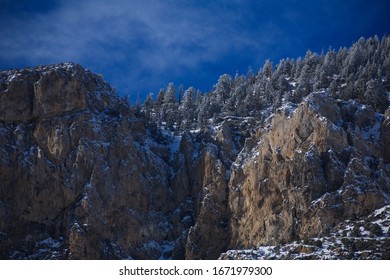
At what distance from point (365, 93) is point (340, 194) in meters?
15.7

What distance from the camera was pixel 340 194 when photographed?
2111 inches

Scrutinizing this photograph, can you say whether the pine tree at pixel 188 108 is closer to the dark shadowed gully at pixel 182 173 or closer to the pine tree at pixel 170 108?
the pine tree at pixel 170 108

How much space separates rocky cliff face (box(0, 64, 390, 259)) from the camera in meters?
55.6

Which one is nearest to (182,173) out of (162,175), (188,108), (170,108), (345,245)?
(162,175)

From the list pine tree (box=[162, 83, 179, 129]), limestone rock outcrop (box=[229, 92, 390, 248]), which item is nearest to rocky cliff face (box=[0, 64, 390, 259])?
limestone rock outcrop (box=[229, 92, 390, 248])

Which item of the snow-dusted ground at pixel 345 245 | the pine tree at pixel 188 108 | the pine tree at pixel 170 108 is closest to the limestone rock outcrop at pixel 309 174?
the snow-dusted ground at pixel 345 245

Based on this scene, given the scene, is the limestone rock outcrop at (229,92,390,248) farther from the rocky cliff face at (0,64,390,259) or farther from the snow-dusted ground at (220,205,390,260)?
the snow-dusted ground at (220,205,390,260)

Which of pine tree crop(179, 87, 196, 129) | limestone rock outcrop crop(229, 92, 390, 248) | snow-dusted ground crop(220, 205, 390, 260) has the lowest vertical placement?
snow-dusted ground crop(220, 205, 390, 260)

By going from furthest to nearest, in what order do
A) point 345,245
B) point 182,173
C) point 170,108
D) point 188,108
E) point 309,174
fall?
point 188,108 < point 170,108 < point 182,173 < point 309,174 < point 345,245

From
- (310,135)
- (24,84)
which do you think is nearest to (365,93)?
(310,135)

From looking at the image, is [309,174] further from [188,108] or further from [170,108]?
[170,108]

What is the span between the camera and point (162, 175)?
6806 cm

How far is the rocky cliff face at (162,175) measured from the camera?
182 ft

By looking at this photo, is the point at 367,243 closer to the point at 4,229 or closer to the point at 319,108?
the point at 319,108
